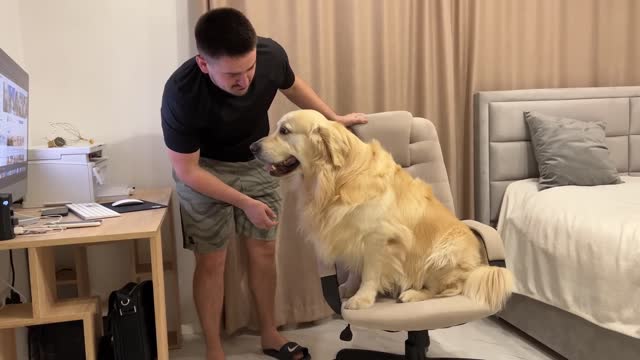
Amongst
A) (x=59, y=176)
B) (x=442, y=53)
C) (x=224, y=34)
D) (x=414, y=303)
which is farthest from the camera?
(x=442, y=53)

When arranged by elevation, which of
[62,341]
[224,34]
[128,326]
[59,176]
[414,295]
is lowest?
[62,341]

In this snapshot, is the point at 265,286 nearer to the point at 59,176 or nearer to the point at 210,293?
the point at 210,293

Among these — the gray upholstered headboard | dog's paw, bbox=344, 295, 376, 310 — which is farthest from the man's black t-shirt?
the gray upholstered headboard

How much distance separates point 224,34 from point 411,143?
3.10 feet

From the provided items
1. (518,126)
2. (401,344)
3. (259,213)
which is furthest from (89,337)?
(518,126)

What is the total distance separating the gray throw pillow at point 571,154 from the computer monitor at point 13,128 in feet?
7.82

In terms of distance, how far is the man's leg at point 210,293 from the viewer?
89.3 inches

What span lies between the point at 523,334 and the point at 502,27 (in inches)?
65.8

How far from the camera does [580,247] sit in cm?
216

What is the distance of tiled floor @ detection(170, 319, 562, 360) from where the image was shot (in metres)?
2.48

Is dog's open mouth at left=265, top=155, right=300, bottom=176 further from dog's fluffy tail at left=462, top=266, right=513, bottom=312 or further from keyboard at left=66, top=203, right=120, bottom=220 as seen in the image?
dog's fluffy tail at left=462, top=266, right=513, bottom=312

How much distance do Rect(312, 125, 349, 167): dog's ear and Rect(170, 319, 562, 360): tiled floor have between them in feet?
3.69

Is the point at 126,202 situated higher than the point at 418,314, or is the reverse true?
the point at 126,202

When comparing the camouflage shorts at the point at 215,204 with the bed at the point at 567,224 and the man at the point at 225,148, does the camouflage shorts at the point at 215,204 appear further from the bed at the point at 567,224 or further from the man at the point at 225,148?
the bed at the point at 567,224
